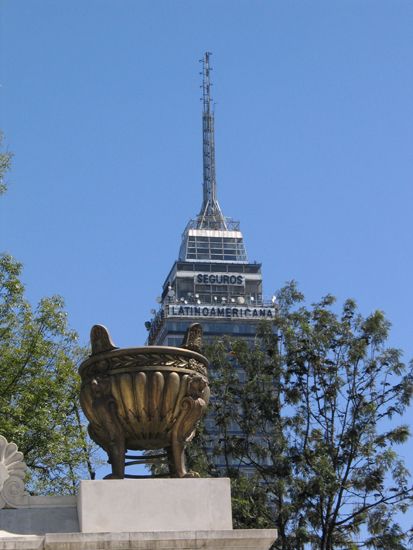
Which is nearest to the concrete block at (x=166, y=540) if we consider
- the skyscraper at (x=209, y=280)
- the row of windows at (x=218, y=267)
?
the skyscraper at (x=209, y=280)

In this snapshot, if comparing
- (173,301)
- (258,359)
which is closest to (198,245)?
(173,301)

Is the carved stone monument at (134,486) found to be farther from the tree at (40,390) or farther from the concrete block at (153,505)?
the tree at (40,390)

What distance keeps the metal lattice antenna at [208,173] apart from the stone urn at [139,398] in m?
94.1

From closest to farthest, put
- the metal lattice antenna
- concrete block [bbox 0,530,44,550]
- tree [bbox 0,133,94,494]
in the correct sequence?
concrete block [bbox 0,530,44,550]
tree [bbox 0,133,94,494]
the metal lattice antenna

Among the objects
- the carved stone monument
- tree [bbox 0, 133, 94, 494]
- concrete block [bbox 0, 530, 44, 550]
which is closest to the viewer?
concrete block [bbox 0, 530, 44, 550]

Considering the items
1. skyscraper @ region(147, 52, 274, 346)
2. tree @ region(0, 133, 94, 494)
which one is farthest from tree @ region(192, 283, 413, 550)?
skyscraper @ region(147, 52, 274, 346)

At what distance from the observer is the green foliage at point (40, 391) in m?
20.7

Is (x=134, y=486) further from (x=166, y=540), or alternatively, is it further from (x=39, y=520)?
(x=39, y=520)

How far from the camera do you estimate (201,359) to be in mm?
12531

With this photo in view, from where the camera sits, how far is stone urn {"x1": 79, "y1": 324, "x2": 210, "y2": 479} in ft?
39.3

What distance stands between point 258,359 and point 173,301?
281ft

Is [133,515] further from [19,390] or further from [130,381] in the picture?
[19,390]

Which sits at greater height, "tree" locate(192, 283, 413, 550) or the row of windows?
the row of windows

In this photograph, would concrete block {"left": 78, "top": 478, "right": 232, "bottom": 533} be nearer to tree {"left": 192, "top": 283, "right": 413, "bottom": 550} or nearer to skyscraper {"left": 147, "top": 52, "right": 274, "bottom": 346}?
tree {"left": 192, "top": 283, "right": 413, "bottom": 550}
